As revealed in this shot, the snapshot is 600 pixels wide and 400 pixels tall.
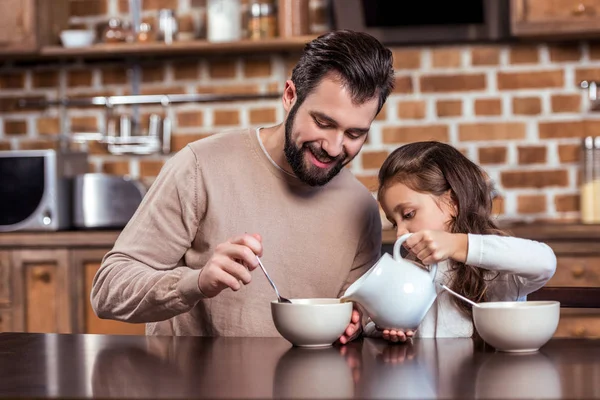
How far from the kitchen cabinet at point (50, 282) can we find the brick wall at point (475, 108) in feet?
1.97

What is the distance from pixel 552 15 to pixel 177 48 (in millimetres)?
1372

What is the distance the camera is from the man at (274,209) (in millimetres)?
1604

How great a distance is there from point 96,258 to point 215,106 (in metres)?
0.84

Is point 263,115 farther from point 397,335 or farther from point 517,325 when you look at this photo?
point 517,325

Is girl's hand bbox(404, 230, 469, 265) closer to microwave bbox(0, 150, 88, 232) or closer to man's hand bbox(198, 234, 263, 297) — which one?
man's hand bbox(198, 234, 263, 297)

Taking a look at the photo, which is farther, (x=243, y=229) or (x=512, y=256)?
(x=243, y=229)

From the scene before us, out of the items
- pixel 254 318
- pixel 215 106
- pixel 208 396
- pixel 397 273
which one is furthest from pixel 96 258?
pixel 208 396

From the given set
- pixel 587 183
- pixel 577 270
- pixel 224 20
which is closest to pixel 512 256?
pixel 577 270

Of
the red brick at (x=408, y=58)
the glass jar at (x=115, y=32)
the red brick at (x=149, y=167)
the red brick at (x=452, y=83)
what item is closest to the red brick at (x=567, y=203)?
the red brick at (x=452, y=83)

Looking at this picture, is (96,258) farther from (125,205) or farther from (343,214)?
(343,214)

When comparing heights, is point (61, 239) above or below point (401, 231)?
below

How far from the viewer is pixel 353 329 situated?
1356 millimetres

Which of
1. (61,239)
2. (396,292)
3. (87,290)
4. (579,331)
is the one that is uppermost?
(396,292)

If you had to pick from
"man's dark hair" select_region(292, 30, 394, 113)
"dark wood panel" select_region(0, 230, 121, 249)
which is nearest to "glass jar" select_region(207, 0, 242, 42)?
"dark wood panel" select_region(0, 230, 121, 249)
